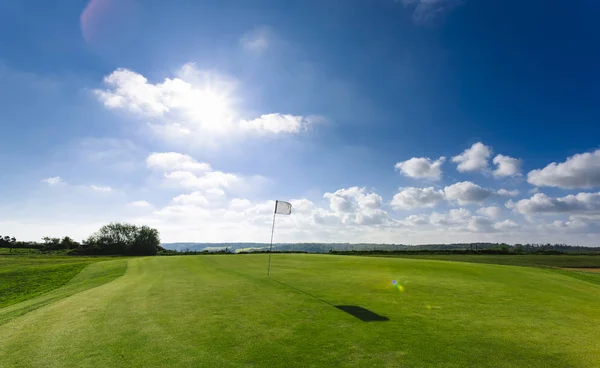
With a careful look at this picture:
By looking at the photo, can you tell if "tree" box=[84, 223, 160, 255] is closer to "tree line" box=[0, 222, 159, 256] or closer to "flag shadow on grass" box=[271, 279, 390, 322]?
"tree line" box=[0, 222, 159, 256]

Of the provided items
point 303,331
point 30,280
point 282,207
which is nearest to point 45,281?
point 30,280

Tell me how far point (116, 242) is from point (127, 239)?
3.28 m

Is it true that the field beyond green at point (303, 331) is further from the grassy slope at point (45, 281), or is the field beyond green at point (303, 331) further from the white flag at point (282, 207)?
the white flag at point (282, 207)

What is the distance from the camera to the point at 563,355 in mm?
6281

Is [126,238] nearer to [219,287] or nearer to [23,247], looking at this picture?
[23,247]

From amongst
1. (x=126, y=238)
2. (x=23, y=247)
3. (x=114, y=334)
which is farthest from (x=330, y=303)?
(x=23, y=247)

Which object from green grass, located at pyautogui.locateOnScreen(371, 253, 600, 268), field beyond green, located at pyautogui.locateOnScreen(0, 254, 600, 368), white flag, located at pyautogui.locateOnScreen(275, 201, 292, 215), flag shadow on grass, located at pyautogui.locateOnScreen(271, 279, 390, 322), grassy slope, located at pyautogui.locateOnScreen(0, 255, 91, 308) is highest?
white flag, located at pyautogui.locateOnScreen(275, 201, 292, 215)

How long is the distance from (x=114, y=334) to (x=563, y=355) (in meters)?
10.2

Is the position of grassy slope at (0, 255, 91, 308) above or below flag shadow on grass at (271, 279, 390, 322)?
below

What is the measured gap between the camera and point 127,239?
102750 mm

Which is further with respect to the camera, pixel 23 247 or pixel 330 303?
pixel 23 247

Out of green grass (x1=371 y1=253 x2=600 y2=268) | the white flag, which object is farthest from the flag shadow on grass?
green grass (x1=371 y1=253 x2=600 y2=268)

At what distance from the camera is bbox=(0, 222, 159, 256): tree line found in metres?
94.8

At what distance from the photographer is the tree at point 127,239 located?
96844 millimetres
